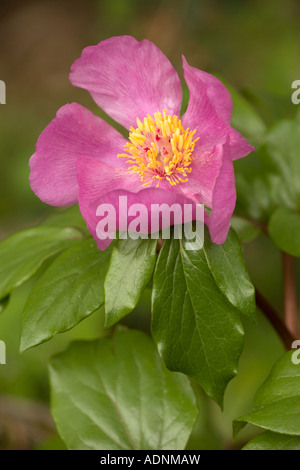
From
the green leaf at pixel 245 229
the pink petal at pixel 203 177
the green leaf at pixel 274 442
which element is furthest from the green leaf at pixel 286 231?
the green leaf at pixel 274 442

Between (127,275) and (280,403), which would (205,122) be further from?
(280,403)

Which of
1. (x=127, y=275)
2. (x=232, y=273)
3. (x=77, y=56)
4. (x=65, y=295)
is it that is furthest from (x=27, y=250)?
(x=77, y=56)

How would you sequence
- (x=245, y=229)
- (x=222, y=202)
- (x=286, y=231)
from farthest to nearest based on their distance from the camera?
(x=245, y=229) → (x=286, y=231) → (x=222, y=202)

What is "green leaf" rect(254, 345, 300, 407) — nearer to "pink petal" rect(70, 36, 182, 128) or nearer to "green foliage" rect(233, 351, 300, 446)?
"green foliage" rect(233, 351, 300, 446)

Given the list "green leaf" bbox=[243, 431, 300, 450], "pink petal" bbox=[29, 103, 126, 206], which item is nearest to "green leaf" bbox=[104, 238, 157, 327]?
"pink petal" bbox=[29, 103, 126, 206]

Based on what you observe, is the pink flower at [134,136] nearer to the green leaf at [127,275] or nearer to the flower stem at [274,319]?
the green leaf at [127,275]

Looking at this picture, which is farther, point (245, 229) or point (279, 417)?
point (245, 229)

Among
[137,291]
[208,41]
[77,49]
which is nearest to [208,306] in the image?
[137,291]


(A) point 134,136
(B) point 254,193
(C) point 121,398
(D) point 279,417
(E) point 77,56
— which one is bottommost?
(C) point 121,398
